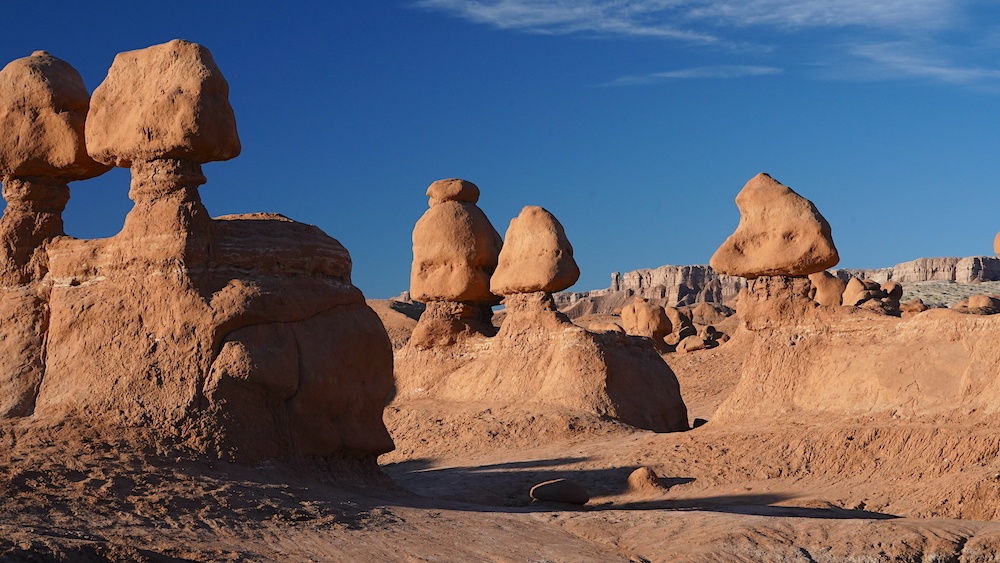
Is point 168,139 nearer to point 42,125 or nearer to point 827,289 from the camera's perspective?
point 42,125

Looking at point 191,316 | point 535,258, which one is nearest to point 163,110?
point 191,316

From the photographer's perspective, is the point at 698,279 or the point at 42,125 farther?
the point at 698,279

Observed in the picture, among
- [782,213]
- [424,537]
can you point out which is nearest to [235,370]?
[424,537]

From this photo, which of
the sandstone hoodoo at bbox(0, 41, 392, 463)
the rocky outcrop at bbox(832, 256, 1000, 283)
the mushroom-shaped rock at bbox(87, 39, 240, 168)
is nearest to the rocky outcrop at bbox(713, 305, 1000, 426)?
the sandstone hoodoo at bbox(0, 41, 392, 463)

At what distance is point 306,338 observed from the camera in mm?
10812

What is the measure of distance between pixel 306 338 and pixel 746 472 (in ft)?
20.6

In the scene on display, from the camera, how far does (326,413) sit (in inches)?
429

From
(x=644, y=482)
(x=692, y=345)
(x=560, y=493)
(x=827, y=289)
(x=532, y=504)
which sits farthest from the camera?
(x=692, y=345)

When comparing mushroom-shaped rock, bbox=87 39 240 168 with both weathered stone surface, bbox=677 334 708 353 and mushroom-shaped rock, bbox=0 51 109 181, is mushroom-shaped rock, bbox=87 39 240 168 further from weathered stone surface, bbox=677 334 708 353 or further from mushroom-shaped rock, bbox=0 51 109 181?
weathered stone surface, bbox=677 334 708 353

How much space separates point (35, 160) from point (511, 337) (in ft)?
35.4

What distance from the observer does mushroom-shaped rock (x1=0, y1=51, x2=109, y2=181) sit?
1186 cm

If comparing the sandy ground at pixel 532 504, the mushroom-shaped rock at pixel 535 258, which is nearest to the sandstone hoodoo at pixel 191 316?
the sandy ground at pixel 532 504

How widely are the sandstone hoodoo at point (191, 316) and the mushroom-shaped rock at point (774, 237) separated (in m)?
7.40

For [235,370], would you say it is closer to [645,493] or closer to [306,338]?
[306,338]
